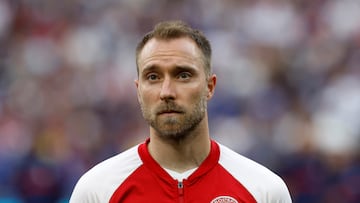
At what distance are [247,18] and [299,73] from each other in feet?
4.58

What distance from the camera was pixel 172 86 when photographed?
3635mm

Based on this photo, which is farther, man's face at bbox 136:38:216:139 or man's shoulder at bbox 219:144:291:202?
man's shoulder at bbox 219:144:291:202

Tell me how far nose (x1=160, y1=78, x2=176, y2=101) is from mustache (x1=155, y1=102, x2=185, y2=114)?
0.03 meters

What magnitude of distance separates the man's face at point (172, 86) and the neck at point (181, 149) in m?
0.05

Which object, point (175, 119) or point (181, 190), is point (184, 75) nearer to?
point (175, 119)

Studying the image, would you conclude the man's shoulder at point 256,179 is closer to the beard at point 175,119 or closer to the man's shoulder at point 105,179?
the beard at point 175,119

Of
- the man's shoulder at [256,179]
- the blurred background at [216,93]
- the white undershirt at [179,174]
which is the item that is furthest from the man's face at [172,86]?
the blurred background at [216,93]

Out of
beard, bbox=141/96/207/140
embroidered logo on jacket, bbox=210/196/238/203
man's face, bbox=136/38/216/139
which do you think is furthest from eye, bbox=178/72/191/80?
embroidered logo on jacket, bbox=210/196/238/203

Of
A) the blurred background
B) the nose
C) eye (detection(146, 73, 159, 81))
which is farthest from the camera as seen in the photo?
the blurred background

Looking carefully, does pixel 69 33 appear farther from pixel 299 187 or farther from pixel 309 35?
pixel 299 187

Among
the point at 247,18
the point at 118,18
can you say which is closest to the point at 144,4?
the point at 118,18

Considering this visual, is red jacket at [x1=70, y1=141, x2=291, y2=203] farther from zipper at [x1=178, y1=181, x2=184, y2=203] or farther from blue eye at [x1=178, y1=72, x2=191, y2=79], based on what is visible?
blue eye at [x1=178, y1=72, x2=191, y2=79]

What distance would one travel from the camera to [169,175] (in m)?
3.73

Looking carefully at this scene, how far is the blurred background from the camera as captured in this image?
8.16 m
